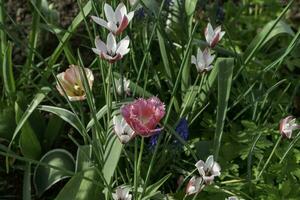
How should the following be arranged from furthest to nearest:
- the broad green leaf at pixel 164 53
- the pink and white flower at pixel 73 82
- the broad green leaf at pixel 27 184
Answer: the broad green leaf at pixel 164 53 → the broad green leaf at pixel 27 184 → the pink and white flower at pixel 73 82

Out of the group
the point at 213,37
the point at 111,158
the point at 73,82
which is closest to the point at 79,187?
the point at 111,158

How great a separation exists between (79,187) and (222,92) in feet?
1.37

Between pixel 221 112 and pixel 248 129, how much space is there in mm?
196

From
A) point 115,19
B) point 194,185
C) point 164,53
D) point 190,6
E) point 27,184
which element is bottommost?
point 27,184

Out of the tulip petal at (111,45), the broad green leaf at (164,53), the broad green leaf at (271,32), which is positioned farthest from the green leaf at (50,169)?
the broad green leaf at (271,32)

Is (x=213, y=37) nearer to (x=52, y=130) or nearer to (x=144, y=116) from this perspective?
(x=144, y=116)

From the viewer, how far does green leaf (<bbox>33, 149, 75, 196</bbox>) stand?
5.43 feet

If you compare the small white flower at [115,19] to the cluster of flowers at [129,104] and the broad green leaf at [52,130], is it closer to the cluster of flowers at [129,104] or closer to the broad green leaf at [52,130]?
the cluster of flowers at [129,104]

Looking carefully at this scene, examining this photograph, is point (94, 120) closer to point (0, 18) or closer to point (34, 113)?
point (34, 113)

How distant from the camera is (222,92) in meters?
1.57

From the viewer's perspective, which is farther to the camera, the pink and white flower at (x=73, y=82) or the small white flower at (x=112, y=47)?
the pink and white flower at (x=73, y=82)

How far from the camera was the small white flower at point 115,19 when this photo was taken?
1282 millimetres

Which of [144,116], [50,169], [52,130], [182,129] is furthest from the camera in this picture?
[52,130]

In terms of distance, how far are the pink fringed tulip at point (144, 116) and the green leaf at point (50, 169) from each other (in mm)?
550
